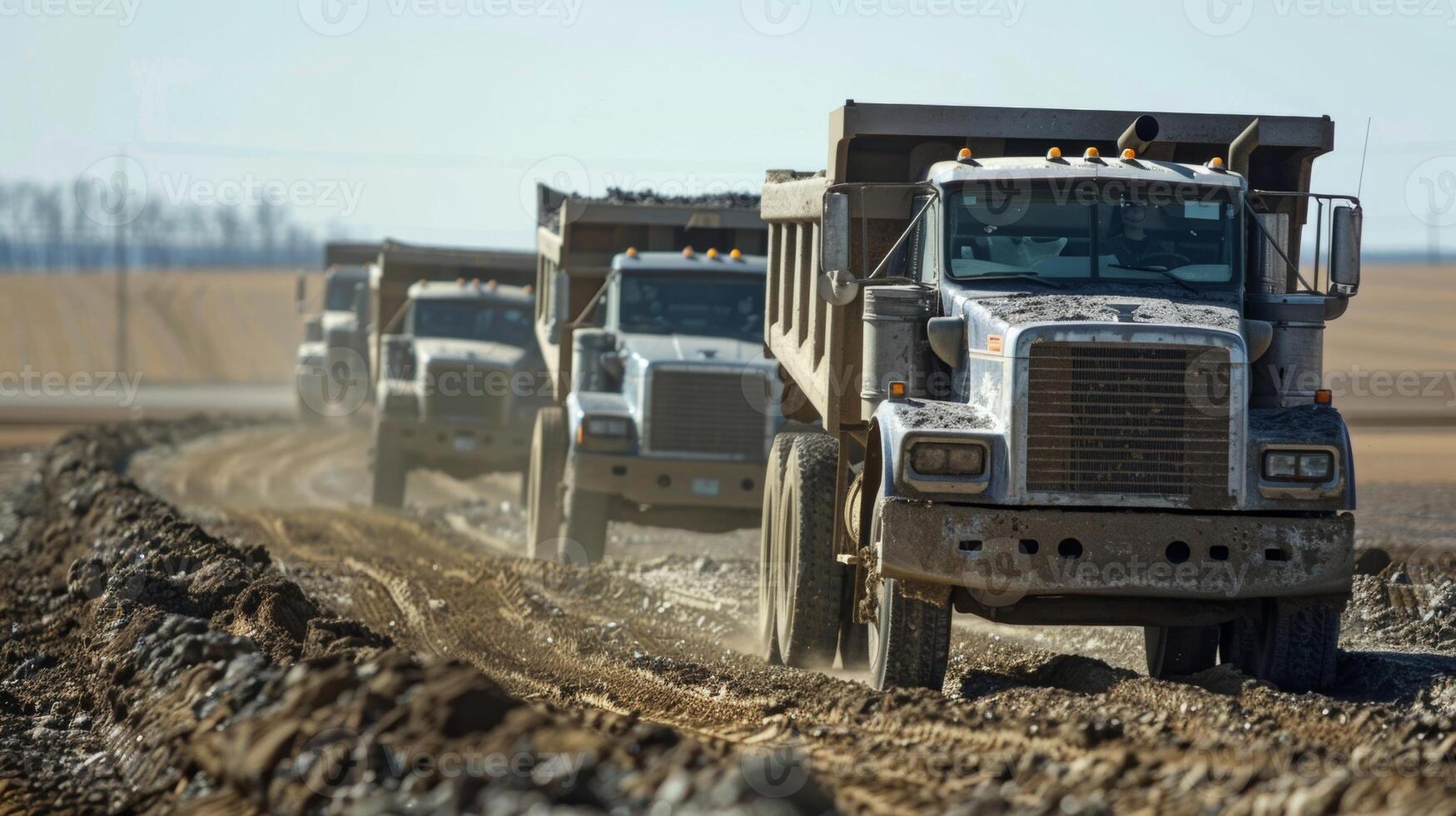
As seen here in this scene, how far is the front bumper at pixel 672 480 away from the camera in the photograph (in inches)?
558

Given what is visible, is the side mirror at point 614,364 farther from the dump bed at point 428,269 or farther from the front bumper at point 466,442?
the dump bed at point 428,269

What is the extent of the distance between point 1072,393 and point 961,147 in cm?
252

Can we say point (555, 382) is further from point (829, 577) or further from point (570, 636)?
point (829, 577)

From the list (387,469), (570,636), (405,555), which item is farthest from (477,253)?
(570,636)

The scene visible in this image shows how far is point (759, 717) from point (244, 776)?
260cm

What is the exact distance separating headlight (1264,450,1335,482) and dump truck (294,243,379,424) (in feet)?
65.7

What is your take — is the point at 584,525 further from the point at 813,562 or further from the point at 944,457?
the point at 944,457

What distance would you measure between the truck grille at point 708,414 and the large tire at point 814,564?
150 inches

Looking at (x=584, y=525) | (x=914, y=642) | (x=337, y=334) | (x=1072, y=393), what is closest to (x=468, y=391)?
(x=584, y=525)

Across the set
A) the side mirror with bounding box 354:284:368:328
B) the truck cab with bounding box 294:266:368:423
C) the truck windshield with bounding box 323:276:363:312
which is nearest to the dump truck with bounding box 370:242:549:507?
the side mirror with bounding box 354:284:368:328

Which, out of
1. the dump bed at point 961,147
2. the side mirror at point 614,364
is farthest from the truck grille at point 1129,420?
the side mirror at point 614,364

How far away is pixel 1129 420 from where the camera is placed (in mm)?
7723

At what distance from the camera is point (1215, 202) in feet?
28.9

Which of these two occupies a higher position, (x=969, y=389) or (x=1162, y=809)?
(x=969, y=389)
